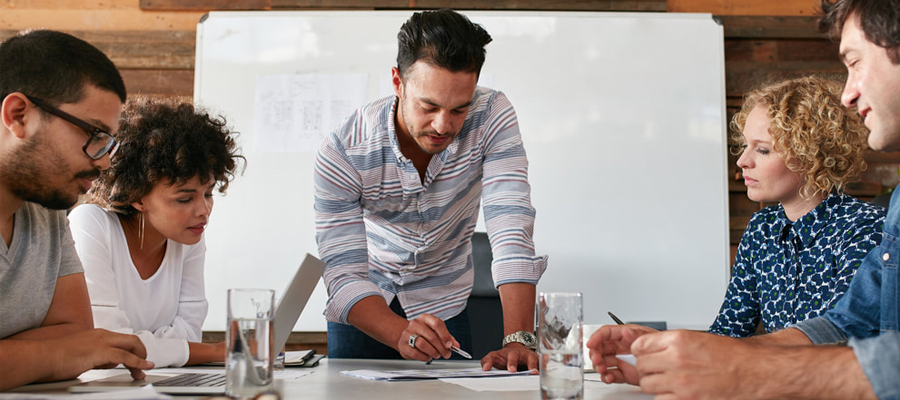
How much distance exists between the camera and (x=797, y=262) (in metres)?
1.64

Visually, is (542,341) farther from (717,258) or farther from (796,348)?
(717,258)

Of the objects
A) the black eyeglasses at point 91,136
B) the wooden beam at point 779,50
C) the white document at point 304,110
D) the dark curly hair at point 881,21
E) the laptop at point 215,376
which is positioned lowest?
the laptop at point 215,376

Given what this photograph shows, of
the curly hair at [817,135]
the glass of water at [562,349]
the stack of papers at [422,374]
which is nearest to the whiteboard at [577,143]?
the curly hair at [817,135]

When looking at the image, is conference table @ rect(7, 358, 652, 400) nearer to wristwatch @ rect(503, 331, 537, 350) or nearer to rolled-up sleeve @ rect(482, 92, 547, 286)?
wristwatch @ rect(503, 331, 537, 350)

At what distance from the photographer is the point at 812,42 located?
3.42 meters

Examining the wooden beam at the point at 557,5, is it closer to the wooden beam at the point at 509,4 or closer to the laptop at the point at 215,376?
the wooden beam at the point at 509,4

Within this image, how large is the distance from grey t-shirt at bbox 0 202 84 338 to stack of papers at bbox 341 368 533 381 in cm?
57

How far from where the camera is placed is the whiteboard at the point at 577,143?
313 cm

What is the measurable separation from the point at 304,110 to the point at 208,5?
30.0 inches

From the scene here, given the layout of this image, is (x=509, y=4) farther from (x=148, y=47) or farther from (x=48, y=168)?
(x=48, y=168)

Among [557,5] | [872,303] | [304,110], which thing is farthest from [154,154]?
[557,5]

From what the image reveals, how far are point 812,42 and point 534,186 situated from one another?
5.09 ft

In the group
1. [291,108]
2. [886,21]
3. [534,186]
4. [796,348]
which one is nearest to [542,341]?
[796,348]

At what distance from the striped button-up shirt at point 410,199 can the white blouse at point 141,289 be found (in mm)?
371
